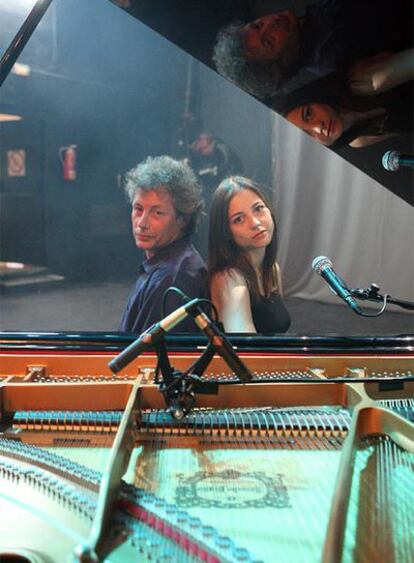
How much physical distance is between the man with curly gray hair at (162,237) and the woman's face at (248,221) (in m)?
0.21

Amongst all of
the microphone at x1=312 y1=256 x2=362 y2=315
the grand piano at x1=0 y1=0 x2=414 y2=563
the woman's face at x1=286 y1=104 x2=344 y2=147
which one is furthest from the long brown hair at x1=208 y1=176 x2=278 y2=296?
the microphone at x1=312 y1=256 x2=362 y2=315

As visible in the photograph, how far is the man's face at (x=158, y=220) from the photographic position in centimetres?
324

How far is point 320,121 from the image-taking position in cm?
188

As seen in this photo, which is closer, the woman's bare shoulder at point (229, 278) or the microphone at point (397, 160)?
the microphone at point (397, 160)

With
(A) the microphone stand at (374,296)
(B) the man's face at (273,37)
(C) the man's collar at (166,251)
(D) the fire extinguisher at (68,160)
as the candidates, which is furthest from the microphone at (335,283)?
(D) the fire extinguisher at (68,160)

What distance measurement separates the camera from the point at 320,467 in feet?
4.94

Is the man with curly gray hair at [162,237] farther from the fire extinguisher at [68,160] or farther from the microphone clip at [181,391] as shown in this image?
the microphone clip at [181,391]

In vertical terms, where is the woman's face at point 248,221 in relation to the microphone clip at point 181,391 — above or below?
above

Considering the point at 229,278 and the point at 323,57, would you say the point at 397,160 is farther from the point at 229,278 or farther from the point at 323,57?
the point at 229,278

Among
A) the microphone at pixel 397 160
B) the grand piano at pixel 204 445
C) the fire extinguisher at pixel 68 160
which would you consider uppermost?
the fire extinguisher at pixel 68 160

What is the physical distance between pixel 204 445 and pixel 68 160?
3.34 m

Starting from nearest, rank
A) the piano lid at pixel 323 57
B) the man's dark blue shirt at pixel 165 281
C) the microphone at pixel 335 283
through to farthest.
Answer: the piano lid at pixel 323 57, the microphone at pixel 335 283, the man's dark blue shirt at pixel 165 281

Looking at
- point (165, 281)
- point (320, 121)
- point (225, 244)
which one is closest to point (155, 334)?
point (320, 121)

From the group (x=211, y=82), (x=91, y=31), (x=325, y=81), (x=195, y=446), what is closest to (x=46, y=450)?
(x=195, y=446)
